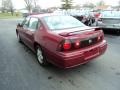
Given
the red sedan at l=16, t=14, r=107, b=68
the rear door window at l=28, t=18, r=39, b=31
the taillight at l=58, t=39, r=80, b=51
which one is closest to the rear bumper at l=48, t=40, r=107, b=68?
the red sedan at l=16, t=14, r=107, b=68

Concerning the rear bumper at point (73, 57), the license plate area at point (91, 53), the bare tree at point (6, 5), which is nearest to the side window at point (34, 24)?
the rear bumper at point (73, 57)

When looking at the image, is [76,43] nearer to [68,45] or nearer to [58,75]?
[68,45]

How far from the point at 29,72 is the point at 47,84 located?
891mm

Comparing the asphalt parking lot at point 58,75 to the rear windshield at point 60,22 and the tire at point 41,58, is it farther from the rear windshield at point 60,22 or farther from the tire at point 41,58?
the rear windshield at point 60,22

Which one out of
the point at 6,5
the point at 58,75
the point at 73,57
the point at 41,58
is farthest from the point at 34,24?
the point at 6,5

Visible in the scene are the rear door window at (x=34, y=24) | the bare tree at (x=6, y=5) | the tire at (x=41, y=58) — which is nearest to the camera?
the tire at (x=41, y=58)

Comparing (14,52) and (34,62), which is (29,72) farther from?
(14,52)

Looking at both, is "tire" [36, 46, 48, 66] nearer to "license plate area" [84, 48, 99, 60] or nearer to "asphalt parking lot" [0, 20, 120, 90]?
"asphalt parking lot" [0, 20, 120, 90]

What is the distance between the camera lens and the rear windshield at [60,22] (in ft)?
15.3

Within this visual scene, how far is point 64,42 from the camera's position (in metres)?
3.65

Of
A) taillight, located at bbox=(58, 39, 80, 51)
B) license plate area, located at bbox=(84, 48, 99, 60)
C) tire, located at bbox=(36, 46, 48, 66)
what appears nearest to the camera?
taillight, located at bbox=(58, 39, 80, 51)

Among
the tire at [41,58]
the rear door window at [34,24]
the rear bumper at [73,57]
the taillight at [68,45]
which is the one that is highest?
the rear door window at [34,24]

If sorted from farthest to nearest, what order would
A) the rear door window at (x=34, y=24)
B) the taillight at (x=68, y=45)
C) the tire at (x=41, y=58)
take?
the rear door window at (x=34, y=24)
the tire at (x=41, y=58)
the taillight at (x=68, y=45)

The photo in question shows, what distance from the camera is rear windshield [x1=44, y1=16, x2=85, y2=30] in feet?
15.3
